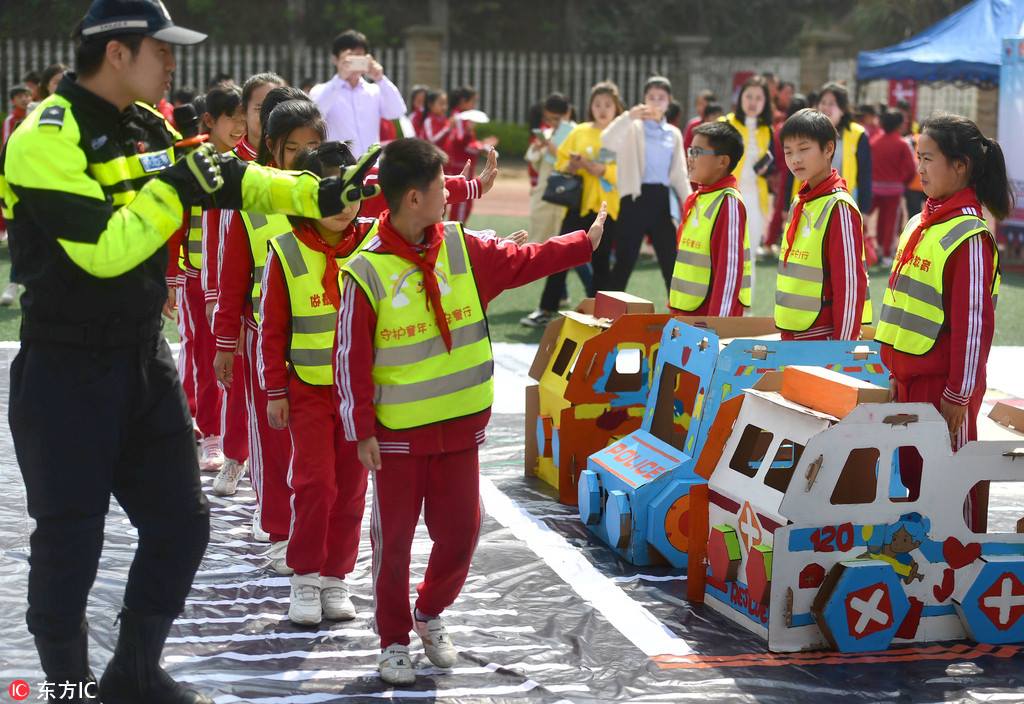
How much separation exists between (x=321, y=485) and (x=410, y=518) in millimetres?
604

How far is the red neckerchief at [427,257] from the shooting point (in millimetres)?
4074

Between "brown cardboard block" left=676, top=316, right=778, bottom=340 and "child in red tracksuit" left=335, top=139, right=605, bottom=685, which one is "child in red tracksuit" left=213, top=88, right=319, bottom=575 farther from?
"brown cardboard block" left=676, top=316, right=778, bottom=340

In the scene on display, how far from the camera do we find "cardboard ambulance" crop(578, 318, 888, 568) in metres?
5.24

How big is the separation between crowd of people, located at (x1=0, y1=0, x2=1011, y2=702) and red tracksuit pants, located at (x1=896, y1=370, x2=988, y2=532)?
Answer: 0.02 metres

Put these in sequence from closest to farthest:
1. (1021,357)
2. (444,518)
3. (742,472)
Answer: (444,518) → (742,472) → (1021,357)

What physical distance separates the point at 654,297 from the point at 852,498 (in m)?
7.54

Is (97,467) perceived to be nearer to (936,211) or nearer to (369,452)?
(369,452)

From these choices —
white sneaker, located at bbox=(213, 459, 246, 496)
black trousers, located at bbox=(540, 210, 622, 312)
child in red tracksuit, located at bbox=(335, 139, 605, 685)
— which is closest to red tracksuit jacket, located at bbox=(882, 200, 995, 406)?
child in red tracksuit, located at bbox=(335, 139, 605, 685)

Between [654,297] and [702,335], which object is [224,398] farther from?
[654,297]

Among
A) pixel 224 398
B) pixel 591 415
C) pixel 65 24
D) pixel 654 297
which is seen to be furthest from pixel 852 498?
pixel 65 24

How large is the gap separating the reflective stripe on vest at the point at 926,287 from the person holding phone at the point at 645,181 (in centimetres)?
565

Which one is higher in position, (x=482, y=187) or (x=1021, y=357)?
(x=482, y=187)

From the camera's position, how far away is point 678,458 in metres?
5.37

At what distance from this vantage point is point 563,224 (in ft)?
38.0
